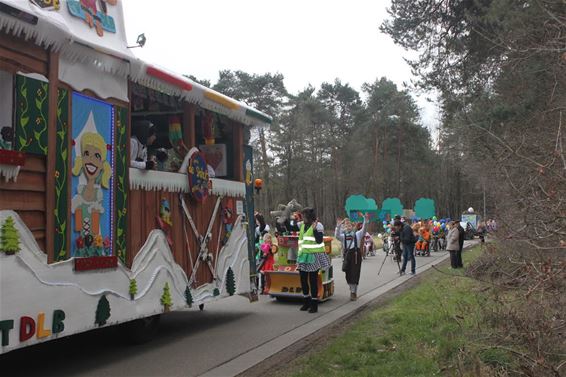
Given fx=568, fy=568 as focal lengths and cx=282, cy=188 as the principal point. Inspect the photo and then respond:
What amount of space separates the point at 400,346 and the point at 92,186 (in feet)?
13.7

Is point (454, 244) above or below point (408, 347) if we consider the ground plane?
above

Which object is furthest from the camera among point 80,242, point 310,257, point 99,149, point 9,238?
point 310,257

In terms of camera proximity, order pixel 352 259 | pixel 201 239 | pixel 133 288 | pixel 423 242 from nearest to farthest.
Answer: pixel 133 288 → pixel 201 239 → pixel 352 259 → pixel 423 242

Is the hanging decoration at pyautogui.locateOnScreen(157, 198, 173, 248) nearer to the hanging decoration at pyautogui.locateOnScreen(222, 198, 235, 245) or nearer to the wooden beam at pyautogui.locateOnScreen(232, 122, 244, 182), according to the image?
the hanging decoration at pyautogui.locateOnScreen(222, 198, 235, 245)

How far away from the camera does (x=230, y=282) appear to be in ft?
30.6

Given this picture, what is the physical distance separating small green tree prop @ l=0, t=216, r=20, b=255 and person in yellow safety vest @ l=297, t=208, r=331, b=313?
6.15m

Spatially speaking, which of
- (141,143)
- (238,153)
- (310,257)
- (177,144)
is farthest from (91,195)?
(310,257)

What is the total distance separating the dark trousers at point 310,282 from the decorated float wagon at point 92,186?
1.95 meters

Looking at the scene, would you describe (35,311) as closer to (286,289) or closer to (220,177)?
(220,177)

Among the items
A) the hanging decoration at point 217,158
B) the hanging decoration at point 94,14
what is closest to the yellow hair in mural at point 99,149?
the hanging decoration at point 94,14

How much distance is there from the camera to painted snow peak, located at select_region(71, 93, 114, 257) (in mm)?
5902

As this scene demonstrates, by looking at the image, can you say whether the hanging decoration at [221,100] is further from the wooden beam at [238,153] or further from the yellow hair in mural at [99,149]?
the yellow hair in mural at [99,149]

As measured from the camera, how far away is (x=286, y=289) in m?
11.7

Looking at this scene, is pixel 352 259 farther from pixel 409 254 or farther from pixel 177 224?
pixel 409 254
